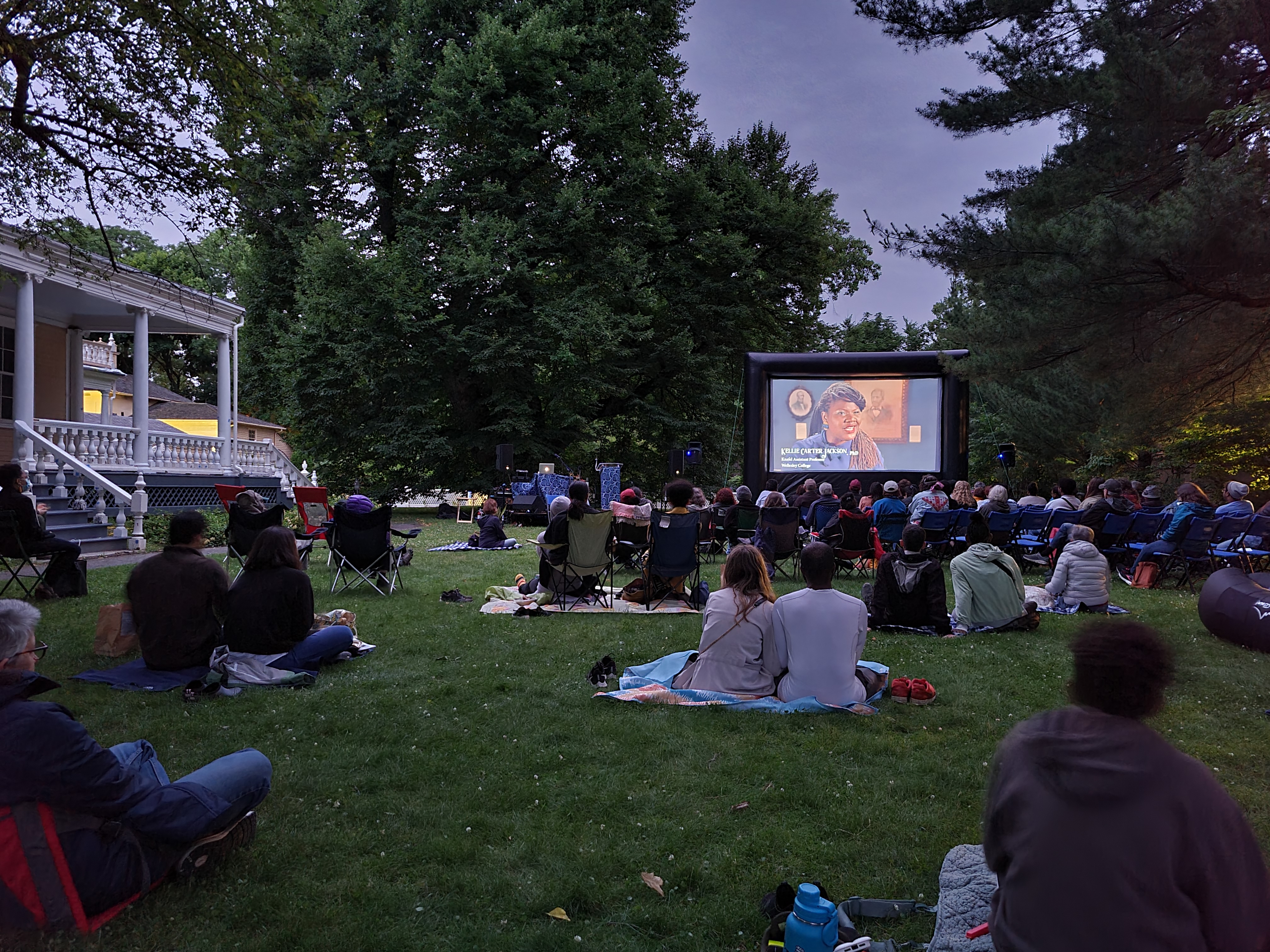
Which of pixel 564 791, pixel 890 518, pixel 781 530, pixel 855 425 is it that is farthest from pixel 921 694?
pixel 855 425

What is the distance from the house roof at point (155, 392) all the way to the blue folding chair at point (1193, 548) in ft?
98.5

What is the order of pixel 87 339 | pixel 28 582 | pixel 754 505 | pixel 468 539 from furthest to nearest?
pixel 87 339 → pixel 468 539 → pixel 754 505 → pixel 28 582

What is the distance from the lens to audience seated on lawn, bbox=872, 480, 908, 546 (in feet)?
35.1

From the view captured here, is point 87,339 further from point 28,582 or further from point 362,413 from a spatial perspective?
point 28,582

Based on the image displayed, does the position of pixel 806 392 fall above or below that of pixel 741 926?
above

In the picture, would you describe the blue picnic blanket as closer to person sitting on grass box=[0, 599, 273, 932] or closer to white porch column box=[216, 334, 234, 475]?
person sitting on grass box=[0, 599, 273, 932]

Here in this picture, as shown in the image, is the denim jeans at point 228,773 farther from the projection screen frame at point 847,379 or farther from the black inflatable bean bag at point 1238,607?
the projection screen frame at point 847,379

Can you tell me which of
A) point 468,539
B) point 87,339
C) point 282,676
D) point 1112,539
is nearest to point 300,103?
point 282,676

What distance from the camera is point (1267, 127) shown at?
5656 millimetres

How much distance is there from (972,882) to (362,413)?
71.1ft

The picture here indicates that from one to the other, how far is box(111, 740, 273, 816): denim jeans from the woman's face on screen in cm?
1640

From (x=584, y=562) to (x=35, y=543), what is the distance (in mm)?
4869

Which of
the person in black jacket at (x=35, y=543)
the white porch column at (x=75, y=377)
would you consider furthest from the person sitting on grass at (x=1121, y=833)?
the white porch column at (x=75, y=377)

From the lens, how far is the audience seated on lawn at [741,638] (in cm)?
491
